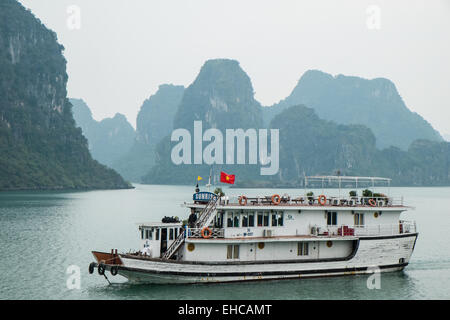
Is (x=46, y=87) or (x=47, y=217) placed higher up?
(x=46, y=87)

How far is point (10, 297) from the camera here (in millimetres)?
24359

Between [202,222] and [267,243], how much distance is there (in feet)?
12.4

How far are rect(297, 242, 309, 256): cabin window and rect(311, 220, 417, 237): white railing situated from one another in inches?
37.0

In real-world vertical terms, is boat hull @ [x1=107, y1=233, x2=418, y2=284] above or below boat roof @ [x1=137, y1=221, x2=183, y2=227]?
below

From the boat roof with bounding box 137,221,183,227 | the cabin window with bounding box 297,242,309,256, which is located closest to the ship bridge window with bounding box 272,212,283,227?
the cabin window with bounding box 297,242,309,256

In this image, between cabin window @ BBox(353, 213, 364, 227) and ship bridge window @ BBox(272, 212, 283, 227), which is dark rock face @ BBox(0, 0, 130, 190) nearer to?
ship bridge window @ BBox(272, 212, 283, 227)

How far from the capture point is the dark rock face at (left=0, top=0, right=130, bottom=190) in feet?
512

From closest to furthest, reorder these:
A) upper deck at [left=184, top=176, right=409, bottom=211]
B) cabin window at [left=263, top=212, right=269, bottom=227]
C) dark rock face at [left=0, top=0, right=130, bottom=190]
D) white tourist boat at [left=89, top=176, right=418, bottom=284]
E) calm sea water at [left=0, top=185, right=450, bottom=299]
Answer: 1. calm sea water at [left=0, top=185, right=450, bottom=299]
2. white tourist boat at [left=89, top=176, right=418, bottom=284]
3. upper deck at [left=184, top=176, right=409, bottom=211]
4. cabin window at [left=263, top=212, right=269, bottom=227]
5. dark rock face at [left=0, top=0, right=130, bottom=190]

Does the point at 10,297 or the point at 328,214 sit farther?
the point at 328,214

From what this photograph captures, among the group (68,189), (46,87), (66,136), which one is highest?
(46,87)
